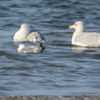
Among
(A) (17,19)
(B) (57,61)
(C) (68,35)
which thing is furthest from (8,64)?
(A) (17,19)

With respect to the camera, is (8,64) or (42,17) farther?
(42,17)

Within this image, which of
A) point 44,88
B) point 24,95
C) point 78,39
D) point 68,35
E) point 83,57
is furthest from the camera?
point 68,35

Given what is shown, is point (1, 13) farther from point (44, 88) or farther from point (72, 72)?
point (44, 88)

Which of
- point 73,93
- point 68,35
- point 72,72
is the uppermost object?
point 68,35

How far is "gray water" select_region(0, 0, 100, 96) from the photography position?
740 centimetres

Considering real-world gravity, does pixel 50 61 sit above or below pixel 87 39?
below

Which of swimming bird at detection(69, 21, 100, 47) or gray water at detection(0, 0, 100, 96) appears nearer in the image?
gray water at detection(0, 0, 100, 96)

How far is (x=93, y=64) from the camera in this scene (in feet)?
31.9

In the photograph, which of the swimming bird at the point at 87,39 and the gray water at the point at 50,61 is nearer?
the gray water at the point at 50,61

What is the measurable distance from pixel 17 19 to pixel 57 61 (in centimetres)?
896

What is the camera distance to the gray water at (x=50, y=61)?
24.3 feet

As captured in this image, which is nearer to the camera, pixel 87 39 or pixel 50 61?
pixel 50 61

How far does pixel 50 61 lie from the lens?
10.3 metres

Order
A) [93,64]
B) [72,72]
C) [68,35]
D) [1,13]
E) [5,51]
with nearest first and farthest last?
[72,72]
[93,64]
[5,51]
[68,35]
[1,13]
